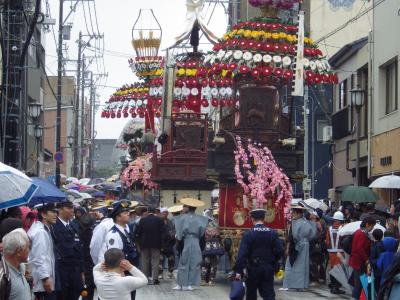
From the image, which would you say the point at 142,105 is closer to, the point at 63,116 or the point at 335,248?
the point at 335,248

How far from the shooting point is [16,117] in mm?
23656

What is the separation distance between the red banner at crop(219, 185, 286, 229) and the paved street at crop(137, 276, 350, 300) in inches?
60.3

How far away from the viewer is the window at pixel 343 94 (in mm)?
41994

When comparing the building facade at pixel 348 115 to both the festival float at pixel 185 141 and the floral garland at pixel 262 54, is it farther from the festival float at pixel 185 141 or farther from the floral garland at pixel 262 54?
the floral garland at pixel 262 54

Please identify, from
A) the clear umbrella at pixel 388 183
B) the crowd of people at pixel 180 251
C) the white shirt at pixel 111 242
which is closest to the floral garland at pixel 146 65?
the crowd of people at pixel 180 251

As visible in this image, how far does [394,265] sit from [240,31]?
49.1ft

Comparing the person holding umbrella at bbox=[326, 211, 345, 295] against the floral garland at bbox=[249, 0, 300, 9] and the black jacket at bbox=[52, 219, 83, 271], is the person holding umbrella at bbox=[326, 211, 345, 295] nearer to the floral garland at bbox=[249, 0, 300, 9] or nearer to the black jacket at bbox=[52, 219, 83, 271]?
the floral garland at bbox=[249, 0, 300, 9]

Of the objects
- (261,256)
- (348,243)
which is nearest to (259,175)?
(348,243)

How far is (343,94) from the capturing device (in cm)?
4269

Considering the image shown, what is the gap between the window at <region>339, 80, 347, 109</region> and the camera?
4199cm

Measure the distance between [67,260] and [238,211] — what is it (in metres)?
11.3

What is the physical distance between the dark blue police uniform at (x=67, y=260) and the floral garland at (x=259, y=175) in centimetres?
1023

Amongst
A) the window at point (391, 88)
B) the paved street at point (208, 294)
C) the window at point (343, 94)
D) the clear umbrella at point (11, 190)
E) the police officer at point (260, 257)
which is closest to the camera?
the clear umbrella at point (11, 190)

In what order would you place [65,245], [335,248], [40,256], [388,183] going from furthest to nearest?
[388,183] → [335,248] → [65,245] → [40,256]
